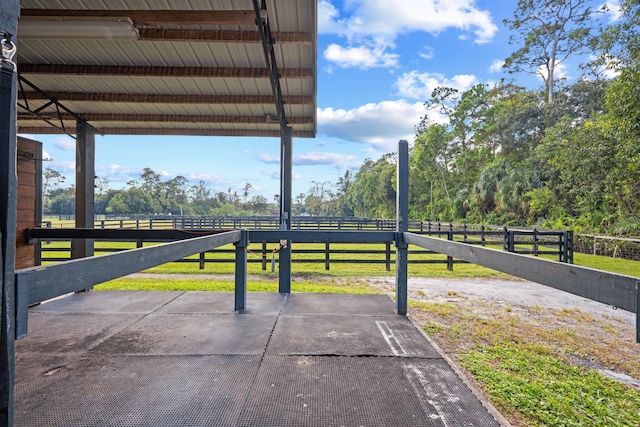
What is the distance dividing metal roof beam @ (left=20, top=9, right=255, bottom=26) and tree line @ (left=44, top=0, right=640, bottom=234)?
8.60 meters

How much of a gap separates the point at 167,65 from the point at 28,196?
103 inches

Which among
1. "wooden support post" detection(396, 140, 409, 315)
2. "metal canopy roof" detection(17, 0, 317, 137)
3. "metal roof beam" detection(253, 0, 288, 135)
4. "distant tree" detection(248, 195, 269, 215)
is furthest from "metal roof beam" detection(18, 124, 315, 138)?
"distant tree" detection(248, 195, 269, 215)

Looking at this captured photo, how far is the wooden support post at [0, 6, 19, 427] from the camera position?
0.80m

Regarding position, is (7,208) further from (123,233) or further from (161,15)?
(123,233)

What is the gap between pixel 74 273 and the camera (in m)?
1.07

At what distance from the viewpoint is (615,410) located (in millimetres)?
2066

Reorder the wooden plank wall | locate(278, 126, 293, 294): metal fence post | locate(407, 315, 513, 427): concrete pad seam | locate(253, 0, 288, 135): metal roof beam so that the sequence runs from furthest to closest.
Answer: locate(278, 126, 293, 294): metal fence post < the wooden plank wall < locate(253, 0, 288, 135): metal roof beam < locate(407, 315, 513, 427): concrete pad seam

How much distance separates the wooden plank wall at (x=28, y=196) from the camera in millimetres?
4220

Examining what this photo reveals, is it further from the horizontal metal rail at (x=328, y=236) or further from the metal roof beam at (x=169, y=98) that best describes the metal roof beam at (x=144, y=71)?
the horizontal metal rail at (x=328, y=236)

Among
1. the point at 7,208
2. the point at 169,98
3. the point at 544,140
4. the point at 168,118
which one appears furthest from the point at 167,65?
the point at 544,140

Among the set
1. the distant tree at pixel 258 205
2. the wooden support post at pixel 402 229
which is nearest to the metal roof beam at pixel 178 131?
the wooden support post at pixel 402 229

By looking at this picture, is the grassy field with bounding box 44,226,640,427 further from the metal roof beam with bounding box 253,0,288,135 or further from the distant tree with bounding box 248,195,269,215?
the distant tree with bounding box 248,195,269,215

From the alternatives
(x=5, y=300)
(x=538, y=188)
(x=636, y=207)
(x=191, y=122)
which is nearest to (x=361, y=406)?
(x=5, y=300)

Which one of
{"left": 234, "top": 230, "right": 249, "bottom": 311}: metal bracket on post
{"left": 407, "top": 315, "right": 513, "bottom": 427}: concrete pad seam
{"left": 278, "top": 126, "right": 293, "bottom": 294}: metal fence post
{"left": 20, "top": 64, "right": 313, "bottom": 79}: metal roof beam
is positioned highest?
{"left": 20, "top": 64, "right": 313, "bottom": 79}: metal roof beam
